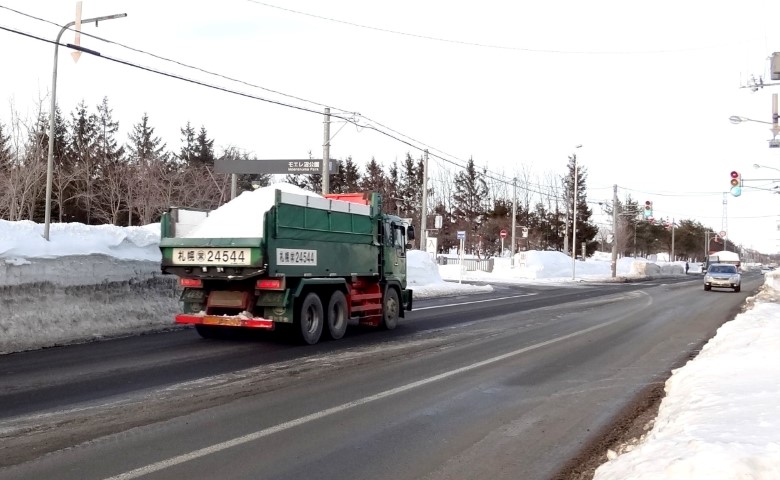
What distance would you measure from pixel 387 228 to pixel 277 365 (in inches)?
242

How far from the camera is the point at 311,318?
41.8 feet

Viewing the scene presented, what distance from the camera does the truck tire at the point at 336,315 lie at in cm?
1321

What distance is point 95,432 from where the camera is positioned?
6.25m

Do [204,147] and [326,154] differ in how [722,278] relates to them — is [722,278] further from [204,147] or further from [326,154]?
[204,147]

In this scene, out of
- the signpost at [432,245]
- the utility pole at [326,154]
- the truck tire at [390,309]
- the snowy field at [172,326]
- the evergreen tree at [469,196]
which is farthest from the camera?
the evergreen tree at [469,196]

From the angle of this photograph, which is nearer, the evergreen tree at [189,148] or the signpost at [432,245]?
the signpost at [432,245]

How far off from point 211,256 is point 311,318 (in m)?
2.26

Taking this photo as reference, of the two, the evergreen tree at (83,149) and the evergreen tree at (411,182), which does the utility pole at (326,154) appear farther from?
the evergreen tree at (411,182)

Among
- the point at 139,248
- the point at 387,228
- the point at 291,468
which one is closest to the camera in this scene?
the point at 291,468

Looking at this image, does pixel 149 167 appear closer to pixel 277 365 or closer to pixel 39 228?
pixel 39 228

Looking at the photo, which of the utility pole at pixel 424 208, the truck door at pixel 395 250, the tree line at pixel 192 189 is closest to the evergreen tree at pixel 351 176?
the tree line at pixel 192 189

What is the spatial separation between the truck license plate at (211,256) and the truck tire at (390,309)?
15.0 ft

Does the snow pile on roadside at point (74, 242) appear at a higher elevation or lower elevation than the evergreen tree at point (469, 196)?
lower

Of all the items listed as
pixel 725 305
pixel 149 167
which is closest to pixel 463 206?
pixel 149 167
